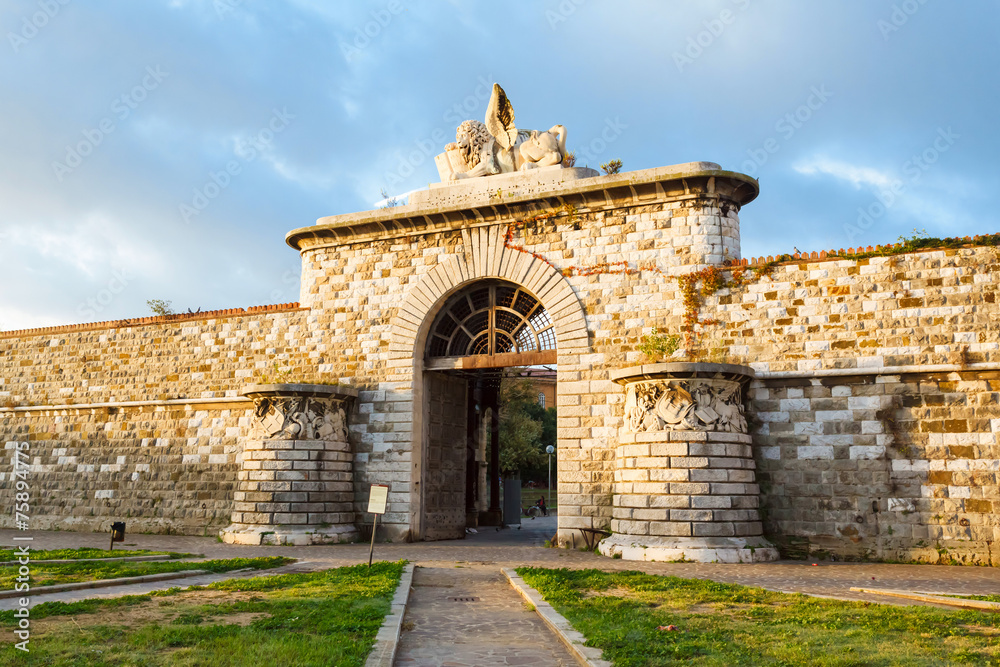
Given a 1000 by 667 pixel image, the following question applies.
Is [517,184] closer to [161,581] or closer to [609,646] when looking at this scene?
[161,581]

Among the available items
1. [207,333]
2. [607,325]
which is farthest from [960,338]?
[207,333]

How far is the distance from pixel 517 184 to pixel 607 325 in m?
3.56

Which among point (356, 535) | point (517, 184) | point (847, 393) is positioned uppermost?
point (517, 184)

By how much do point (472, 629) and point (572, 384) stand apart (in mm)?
7946

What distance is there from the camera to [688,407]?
1229cm

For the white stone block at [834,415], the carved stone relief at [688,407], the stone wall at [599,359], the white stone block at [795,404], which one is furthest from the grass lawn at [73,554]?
the white stone block at [834,415]

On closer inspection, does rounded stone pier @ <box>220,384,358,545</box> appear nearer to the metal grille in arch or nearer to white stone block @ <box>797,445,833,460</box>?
the metal grille in arch

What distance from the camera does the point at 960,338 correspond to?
1214cm

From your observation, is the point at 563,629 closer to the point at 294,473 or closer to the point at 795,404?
the point at 795,404

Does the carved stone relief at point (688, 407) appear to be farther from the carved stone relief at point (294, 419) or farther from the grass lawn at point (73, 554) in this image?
the grass lawn at point (73, 554)

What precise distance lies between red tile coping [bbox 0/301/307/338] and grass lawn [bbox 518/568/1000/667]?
1068cm

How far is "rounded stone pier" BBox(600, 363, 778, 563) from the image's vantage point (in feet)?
38.8

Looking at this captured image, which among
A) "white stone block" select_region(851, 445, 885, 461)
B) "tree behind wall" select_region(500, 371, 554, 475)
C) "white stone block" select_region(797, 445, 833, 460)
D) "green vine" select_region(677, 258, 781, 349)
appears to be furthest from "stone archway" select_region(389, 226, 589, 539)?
"tree behind wall" select_region(500, 371, 554, 475)

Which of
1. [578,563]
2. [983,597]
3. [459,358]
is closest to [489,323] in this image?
[459,358]
